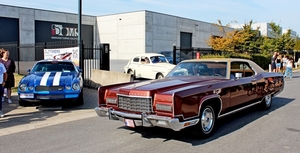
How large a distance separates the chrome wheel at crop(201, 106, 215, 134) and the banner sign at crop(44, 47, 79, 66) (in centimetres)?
908

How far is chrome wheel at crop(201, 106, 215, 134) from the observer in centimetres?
539

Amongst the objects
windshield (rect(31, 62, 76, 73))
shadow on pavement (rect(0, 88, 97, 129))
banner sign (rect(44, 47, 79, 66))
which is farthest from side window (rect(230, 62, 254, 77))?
banner sign (rect(44, 47, 79, 66))

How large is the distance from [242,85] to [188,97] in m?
2.21

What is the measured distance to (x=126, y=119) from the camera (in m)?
5.18

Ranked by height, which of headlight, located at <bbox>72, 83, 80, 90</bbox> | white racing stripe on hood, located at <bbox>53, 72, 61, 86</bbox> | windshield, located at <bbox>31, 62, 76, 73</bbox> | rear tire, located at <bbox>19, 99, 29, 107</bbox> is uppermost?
windshield, located at <bbox>31, 62, 76, 73</bbox>

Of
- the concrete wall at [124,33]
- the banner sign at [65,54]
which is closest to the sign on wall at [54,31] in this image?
the concrete wall at [124,33]

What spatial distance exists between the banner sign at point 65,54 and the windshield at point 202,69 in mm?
7479

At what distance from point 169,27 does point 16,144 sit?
1235 inches

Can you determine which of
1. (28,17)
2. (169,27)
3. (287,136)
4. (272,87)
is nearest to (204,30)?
(169,27)

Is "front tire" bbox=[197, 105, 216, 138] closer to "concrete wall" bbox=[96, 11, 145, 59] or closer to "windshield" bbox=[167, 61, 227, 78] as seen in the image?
"windshield" bbox=[167, 61, 227, 78]

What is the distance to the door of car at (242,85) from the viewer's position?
625 centimetres

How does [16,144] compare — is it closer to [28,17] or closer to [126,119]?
[126,119]

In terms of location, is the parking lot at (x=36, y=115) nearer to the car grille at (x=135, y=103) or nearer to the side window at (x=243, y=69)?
the car grille at (x=135, y=103)

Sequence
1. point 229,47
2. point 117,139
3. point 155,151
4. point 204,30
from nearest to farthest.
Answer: point 155,151 → point 117,139 → point 229,47 → point 204,30
